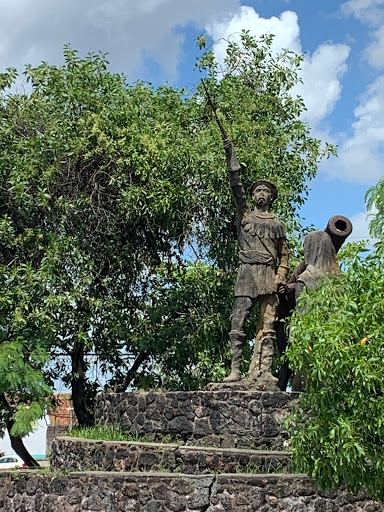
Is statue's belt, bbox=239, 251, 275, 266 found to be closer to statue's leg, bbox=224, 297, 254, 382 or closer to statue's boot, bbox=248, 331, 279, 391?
statue's leg, bbox=224, 297, 254, 382

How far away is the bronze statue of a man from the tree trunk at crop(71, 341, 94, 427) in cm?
503

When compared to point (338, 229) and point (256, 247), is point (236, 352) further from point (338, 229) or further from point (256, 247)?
point (338, 229)

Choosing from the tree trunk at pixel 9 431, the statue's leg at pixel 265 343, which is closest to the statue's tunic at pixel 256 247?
the statue's leg at pixel 265 343

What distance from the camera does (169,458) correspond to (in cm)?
986

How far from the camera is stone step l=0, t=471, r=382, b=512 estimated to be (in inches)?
359

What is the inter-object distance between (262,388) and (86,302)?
460 cm

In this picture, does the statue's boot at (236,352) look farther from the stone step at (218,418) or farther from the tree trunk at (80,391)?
the tree trunk at (80,391)

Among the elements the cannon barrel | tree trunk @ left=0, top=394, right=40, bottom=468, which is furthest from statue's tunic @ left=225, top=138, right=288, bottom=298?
tree trunk @ left=0, top=394, right=40, bottom=468

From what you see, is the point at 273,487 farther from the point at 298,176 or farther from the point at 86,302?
the point at 298,176

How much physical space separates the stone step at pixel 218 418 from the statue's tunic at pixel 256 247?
149 centimetres

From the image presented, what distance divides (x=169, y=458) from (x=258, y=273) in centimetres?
267

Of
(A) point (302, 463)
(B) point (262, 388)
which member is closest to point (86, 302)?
(B) point (262, 388)

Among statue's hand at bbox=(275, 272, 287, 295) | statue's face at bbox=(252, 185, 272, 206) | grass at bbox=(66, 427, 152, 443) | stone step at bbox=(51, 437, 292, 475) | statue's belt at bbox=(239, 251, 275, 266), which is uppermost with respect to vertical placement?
statue's face at bbox=(252, 185, 272, 206)

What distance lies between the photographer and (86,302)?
46.8ft
